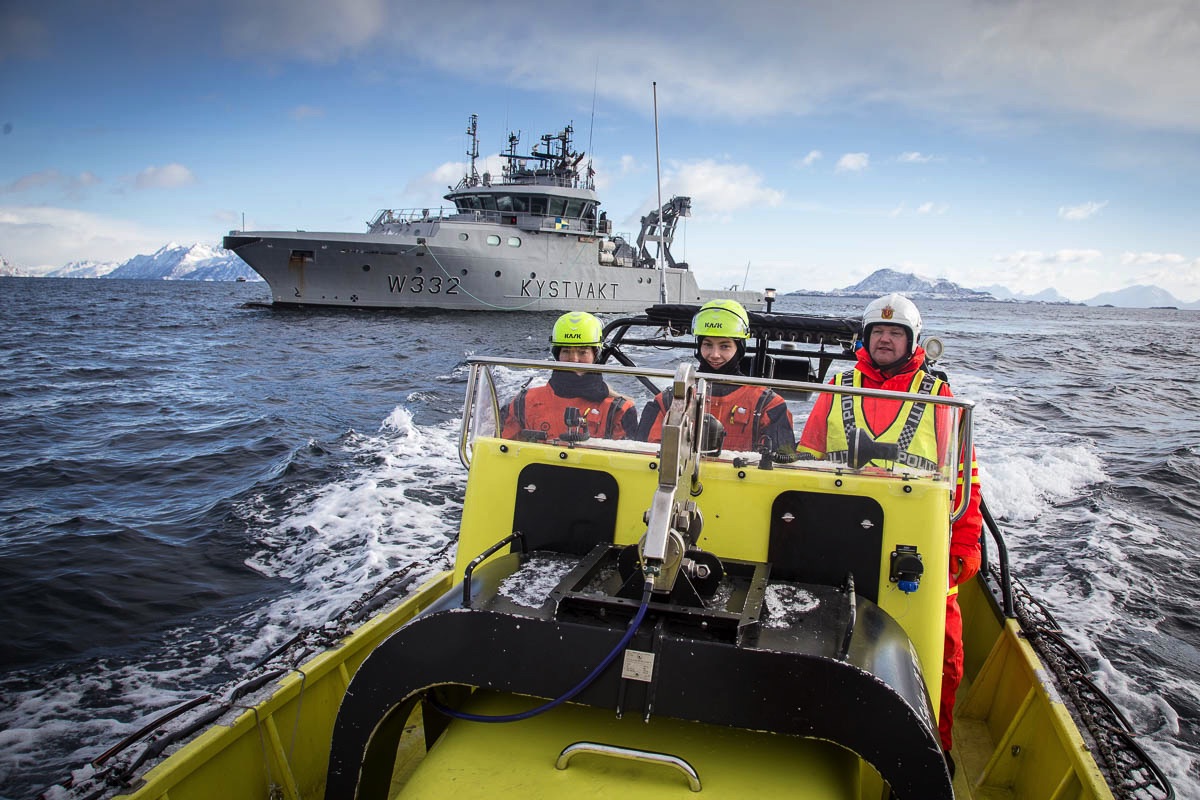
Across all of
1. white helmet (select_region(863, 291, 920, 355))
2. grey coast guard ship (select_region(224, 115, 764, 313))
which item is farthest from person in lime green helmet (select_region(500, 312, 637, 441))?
grey coast guard ship (select_region(224, 115, 764, 313))

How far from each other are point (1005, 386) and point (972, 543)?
20.3m

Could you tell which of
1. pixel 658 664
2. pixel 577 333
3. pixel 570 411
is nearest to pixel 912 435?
pixel 570 411

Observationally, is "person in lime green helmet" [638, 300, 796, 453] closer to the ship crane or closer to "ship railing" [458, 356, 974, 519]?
"ship railing" [458, 356, 974, 519]

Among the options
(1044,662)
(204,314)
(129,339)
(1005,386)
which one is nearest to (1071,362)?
(1005,386)

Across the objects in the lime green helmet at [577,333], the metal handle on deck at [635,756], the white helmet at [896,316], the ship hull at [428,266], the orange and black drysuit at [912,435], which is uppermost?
the ship hull at [428,266]

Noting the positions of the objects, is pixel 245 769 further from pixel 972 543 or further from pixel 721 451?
pixel 972 543

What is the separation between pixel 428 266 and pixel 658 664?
39951 mm

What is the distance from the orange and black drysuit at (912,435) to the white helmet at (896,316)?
14 centimetres

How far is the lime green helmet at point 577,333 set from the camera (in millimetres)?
4676

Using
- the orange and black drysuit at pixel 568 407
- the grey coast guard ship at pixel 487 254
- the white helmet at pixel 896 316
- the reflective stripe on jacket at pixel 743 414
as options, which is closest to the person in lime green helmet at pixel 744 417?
the reflective stripe on jacket at pixel 743 414

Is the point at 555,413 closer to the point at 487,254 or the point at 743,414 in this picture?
the point at 743,414

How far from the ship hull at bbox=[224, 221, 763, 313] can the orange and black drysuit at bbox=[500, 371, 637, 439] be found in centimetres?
3770

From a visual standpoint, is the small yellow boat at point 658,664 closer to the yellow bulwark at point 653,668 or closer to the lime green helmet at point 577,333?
the yellow bulwark at point 653,668

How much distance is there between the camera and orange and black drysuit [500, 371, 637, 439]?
3498 mm
